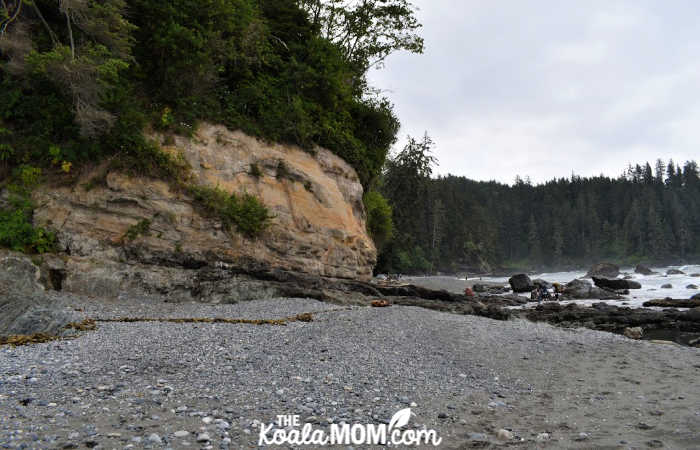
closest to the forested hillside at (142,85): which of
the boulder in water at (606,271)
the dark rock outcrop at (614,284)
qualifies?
the dark rock outcrop at (614,284)

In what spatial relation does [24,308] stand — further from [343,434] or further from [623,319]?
[623,319]

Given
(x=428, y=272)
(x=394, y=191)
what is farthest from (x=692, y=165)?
(x=394, y=191)

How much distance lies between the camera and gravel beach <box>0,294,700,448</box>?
4094 millimetres

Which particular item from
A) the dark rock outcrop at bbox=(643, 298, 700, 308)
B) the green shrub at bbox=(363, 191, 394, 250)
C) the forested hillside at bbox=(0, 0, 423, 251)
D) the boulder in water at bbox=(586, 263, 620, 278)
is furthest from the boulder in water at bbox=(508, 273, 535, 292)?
the boulder in water at bbox=(586, 263, 620, 278)

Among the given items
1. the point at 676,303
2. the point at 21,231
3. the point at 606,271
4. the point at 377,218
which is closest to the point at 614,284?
the point at 676,303

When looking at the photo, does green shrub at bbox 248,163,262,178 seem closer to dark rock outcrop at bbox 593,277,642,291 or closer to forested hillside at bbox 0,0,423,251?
forested hillside at bbox 0,0,423,251

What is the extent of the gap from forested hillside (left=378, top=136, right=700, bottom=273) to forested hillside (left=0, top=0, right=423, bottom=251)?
53659mm

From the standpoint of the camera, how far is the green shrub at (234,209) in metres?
13.8

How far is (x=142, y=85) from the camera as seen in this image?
14.2 metres

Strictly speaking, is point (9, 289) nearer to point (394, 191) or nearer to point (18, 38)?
point (18, 38)

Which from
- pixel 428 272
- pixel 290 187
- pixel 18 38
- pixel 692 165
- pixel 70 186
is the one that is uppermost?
pixel 692 165

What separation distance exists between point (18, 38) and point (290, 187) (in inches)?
386

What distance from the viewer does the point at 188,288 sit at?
12.7m

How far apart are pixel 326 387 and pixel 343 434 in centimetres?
127
